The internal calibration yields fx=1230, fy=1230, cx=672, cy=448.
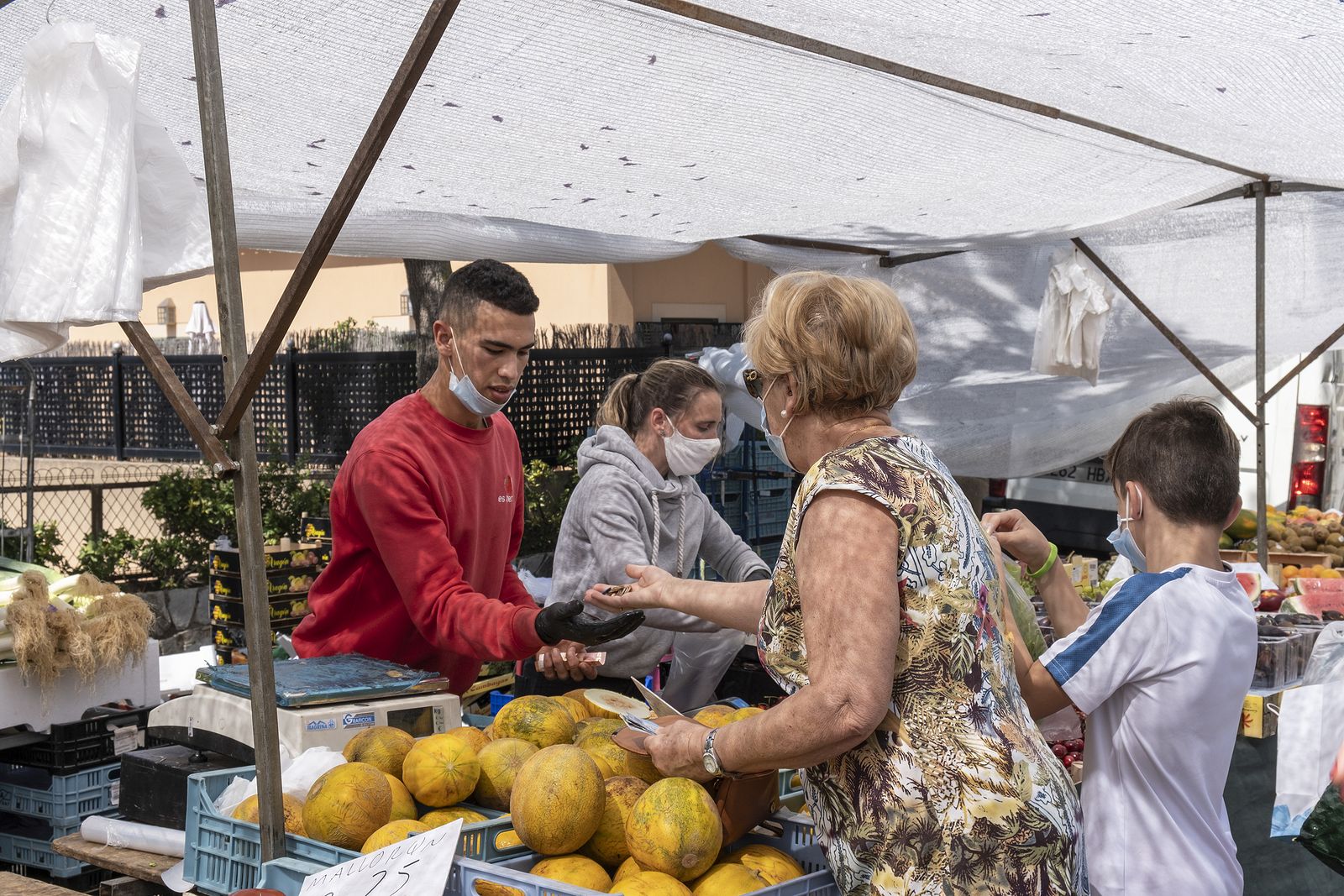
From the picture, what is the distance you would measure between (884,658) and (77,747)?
10.3 ft

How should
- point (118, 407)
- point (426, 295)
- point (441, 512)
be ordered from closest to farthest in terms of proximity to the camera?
point (441, 512)
point (426, 295)
point (118, 407)

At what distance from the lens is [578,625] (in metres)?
2.82

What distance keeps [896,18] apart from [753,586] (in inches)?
59.7

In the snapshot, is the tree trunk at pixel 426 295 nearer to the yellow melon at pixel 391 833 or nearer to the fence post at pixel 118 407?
the fence post at pixel 118 407

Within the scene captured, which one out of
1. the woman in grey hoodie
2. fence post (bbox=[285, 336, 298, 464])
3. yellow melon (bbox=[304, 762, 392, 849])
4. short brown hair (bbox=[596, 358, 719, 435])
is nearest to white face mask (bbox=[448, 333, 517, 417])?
the woman in grey hoodie

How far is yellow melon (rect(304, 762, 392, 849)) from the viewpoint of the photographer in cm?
224

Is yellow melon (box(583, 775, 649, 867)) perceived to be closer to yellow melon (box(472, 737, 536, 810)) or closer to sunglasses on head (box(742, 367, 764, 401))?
yellow melon (box(472, 737, 536, 810))

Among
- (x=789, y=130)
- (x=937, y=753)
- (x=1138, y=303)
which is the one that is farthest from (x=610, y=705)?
(x=1138, y=303)

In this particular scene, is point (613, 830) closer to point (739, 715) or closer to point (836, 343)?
point (739, 715)

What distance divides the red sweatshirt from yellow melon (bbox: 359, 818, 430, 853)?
0.75 metres

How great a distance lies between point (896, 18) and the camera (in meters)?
3.10

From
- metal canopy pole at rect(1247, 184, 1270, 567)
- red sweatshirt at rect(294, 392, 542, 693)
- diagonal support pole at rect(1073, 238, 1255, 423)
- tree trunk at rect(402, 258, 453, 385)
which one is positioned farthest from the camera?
tree trunk at rect(402, 258, 453, 385)

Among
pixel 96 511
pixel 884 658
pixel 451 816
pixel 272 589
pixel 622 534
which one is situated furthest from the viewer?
pixel 96 511

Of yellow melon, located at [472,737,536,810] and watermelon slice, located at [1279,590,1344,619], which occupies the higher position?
yellow melon, located at [472,737,536,810]
